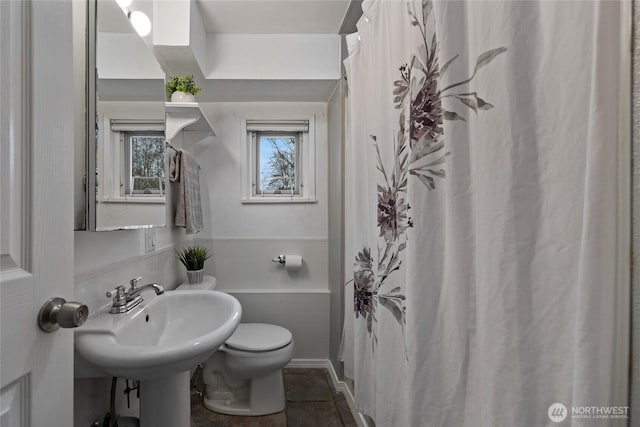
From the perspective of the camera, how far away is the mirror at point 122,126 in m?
0.93

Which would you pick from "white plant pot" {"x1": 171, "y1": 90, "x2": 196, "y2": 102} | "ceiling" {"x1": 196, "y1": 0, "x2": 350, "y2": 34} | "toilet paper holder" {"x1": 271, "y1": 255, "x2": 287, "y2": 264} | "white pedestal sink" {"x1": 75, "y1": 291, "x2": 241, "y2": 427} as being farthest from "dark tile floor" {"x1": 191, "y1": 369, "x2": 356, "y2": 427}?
"ceiling" {"x1": 196, "y1": 0, "x2": 350, "y2": 34}

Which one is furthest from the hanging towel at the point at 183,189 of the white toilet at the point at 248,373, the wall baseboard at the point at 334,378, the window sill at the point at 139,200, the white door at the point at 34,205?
the wall baseboard at the point at 334,378

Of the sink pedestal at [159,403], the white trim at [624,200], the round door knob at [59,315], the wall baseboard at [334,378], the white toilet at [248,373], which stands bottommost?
the wall baseboard at [334,378]

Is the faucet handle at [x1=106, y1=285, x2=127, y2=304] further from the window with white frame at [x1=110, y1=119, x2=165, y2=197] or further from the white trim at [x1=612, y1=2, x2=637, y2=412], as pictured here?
the white trim at [x1=612, y1=2, x2=637, y2=412]

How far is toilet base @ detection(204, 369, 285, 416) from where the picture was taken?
1678mm

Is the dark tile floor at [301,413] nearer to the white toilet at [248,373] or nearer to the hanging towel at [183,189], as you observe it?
the white toilet at [248,373]

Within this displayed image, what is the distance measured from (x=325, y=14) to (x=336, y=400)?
2.41 m

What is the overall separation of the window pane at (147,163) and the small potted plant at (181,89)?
379 millimetres

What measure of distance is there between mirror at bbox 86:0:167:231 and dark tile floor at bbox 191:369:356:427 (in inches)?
46.8

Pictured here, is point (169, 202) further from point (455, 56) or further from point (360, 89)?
point (455, 56)

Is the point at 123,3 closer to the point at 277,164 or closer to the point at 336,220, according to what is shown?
the point at 277,164

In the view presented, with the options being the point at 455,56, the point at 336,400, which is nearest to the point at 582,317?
the point at 455,56

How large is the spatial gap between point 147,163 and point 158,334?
74 centimetres

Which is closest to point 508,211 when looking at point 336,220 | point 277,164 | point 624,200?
point 624,200
